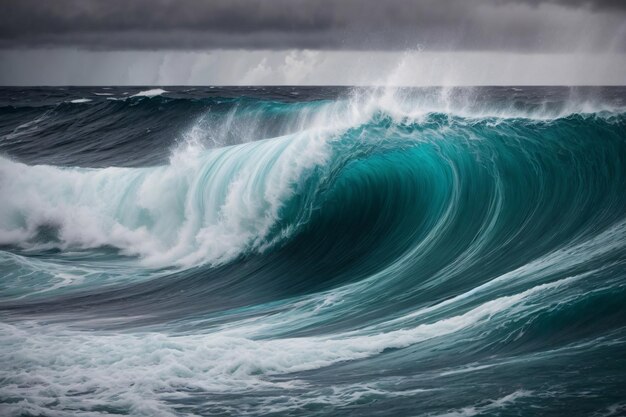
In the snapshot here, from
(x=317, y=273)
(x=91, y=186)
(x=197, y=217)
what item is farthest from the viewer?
(x=91, y=186)

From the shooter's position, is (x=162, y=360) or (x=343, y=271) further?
(x=343, y=271)

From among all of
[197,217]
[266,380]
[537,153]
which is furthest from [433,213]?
[266,380]

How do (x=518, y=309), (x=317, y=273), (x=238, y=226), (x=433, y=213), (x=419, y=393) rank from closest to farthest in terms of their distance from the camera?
(x=419, y=393)
(x=518, y=309)
(x=317, y=273)
(x=433, y=213)
(x=238, y=226)

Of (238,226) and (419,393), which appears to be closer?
(419,393)

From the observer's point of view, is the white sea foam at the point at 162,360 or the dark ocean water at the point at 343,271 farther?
the white sea foam at the point at 162,360

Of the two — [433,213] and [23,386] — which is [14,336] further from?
[433,213]

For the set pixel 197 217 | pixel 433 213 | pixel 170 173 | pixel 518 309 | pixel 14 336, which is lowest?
pixel 518 309

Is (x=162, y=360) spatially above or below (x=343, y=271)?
below

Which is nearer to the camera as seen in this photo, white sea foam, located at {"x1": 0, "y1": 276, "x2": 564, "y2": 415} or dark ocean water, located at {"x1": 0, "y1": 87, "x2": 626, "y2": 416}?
dark ocean water, located at {"x1": 0, "y1": 87, "x2": 626, "y2": 416}
